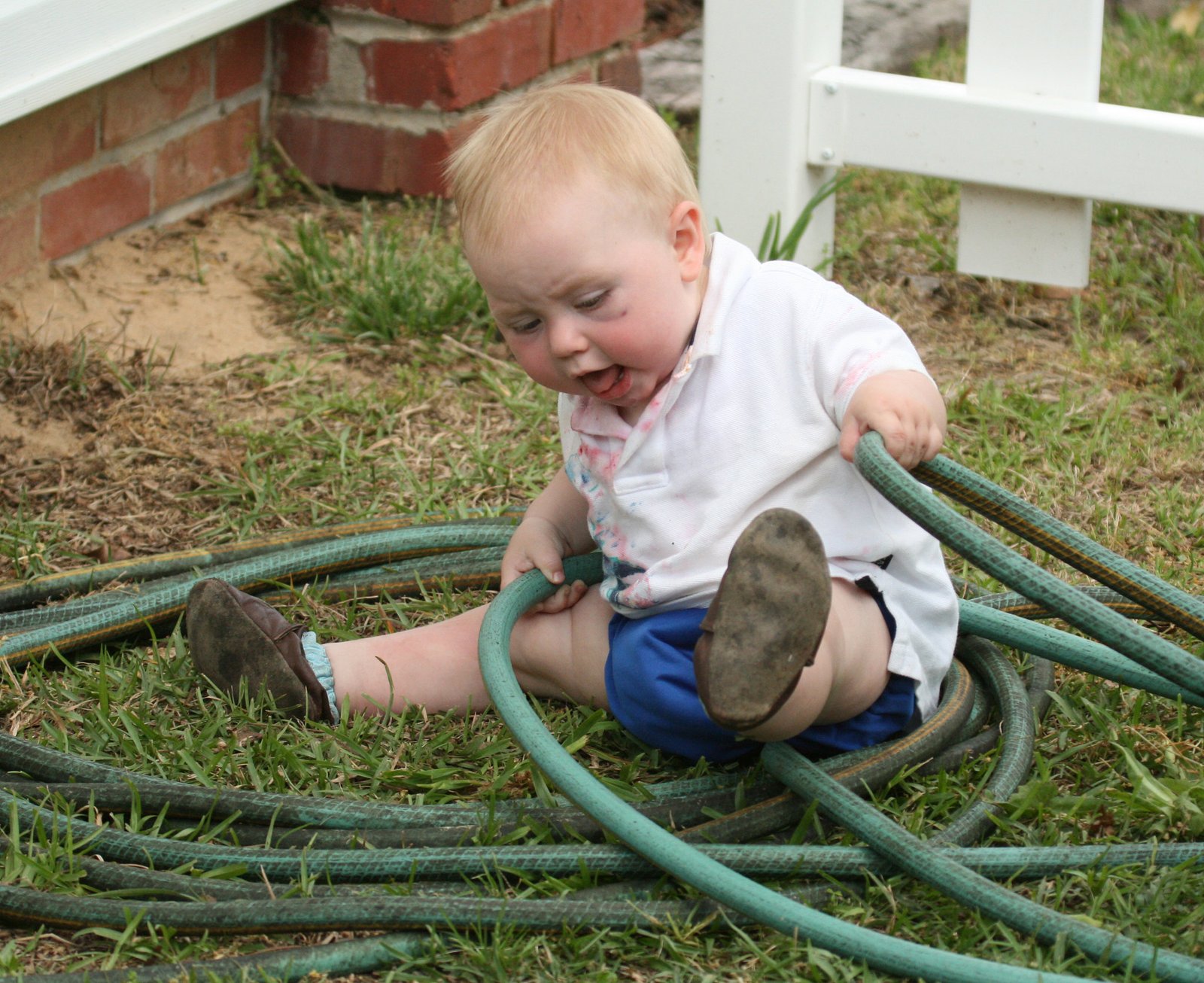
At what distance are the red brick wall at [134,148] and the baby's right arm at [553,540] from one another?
1624mm

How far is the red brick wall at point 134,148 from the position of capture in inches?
123

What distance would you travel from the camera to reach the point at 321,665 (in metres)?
2.08

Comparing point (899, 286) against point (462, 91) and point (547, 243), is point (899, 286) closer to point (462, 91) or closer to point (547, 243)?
point (462, 91)

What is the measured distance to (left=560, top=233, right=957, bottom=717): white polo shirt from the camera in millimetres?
1830

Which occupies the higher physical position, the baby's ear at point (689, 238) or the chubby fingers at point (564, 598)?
the baby's ear at point (689, 238)

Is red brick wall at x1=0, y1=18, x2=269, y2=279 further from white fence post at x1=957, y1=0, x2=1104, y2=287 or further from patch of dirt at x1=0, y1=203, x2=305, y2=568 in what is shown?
white fence post at x1=957, y1=0, x2=1104, y2=287

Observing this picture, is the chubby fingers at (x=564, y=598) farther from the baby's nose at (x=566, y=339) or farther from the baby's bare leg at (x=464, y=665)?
the baby's nose at (x=566, y=339)

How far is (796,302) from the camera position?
72.9 inches

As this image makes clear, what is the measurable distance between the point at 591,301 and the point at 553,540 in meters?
0.48

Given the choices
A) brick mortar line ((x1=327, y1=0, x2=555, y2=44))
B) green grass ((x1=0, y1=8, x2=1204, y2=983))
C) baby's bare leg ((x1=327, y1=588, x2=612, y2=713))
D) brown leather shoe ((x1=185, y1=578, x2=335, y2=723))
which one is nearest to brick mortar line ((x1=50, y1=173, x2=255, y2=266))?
green grass ((x1=0, y1=8, x2=1204, y2=983))

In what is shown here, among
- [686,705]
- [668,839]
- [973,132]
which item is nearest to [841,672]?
[686,705]

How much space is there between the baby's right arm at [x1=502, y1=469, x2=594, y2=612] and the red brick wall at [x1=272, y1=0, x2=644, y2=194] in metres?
1.64

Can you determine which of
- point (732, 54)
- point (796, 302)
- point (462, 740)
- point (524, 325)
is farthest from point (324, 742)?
point (732, 54)

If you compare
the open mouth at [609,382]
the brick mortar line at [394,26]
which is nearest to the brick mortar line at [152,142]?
the brick mortar line at [394,26]
